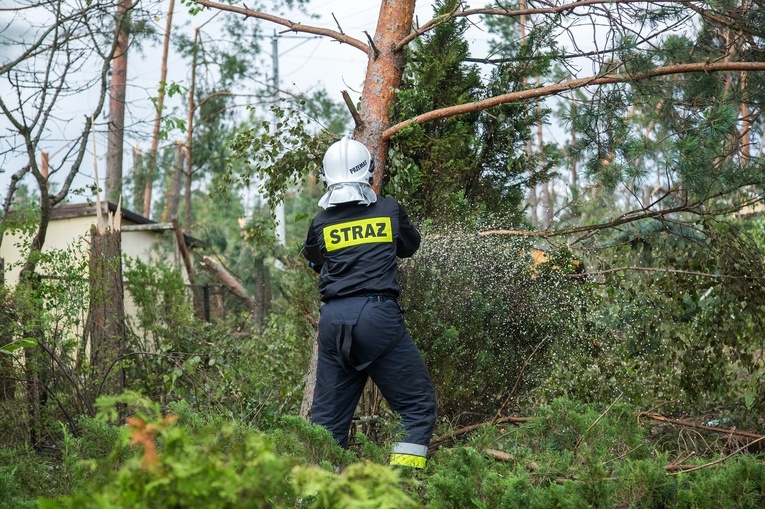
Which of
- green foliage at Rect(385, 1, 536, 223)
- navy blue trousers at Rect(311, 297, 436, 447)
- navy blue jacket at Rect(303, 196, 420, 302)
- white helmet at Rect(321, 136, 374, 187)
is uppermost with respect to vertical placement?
green foliage at Rect(385, 1, 536, 223)

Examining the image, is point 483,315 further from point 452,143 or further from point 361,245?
point 361,245

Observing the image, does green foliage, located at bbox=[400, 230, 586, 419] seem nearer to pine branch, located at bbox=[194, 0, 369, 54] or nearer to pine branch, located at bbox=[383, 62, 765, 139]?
pine branch, located at bbox=[383, 62, 765, 139]

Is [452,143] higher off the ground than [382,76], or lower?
lower

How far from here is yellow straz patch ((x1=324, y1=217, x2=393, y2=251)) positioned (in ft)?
14.9

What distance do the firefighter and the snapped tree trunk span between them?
2512mm

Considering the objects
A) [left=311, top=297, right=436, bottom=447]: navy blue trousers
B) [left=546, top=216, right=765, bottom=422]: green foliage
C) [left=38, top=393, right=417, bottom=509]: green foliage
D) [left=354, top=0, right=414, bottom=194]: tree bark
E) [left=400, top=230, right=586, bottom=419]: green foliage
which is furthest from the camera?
[left=354, top=0, right=414, bottom=194]: tree bark

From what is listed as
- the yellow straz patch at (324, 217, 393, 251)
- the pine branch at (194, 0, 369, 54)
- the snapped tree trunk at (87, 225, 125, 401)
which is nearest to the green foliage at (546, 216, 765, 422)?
the yellow straz patch at (324, 217, 393, 251)

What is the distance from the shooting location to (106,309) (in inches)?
280

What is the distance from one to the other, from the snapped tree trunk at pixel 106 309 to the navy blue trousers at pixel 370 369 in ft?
8.20

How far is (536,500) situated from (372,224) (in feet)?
6.78

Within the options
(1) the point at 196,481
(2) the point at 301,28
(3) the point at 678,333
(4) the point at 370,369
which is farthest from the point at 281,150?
(1) the point at 196,481

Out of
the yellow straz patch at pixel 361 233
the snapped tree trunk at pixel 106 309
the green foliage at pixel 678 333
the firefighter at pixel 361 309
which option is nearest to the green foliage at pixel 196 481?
the firefighter at pixel 361 309

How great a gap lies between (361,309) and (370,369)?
341mm

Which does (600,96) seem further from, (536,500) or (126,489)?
(126,489)
